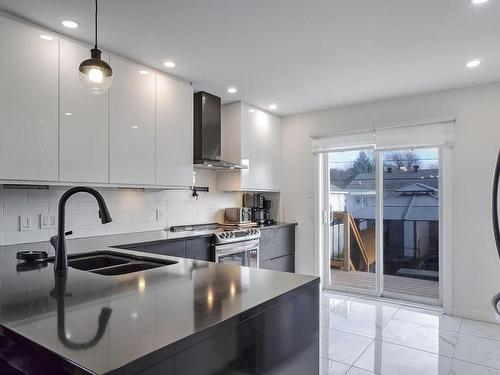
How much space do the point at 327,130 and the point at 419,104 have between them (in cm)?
112

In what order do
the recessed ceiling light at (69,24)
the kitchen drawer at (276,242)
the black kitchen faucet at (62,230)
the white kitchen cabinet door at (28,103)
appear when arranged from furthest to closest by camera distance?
the kitchen drawer at (276,242)
the recessed ceiling light at (69,24)
the white kitchen cabinet door at (28,103)
the black kitchen faucet at (62,230)

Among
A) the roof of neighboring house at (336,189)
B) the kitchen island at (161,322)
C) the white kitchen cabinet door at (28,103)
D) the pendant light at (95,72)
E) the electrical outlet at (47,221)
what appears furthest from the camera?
the roof of neighboring house at (336,189)

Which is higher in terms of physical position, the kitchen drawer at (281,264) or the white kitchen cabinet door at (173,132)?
the white kitchen cabinet door at (173,132)

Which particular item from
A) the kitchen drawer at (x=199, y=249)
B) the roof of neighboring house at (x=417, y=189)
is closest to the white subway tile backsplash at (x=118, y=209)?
the kitchen drawer at (x=199, y=249)

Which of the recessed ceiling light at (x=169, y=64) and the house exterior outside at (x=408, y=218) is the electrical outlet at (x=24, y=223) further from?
the house exterior outside at (x=408, y=218)

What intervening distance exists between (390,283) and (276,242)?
1.48m

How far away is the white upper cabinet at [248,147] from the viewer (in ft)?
13.7

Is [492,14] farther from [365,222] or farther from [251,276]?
[365,222]

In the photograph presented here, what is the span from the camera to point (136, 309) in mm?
1040

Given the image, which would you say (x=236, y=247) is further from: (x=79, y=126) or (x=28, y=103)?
(x=28, y=103)

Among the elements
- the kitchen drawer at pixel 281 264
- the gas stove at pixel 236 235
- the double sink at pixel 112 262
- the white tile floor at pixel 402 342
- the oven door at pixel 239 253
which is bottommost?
the white tile floor at pixel 402 342

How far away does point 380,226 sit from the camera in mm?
4211

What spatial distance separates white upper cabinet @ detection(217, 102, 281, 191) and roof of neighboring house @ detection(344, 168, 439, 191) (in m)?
1.14

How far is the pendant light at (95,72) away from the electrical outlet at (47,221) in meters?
1.36
